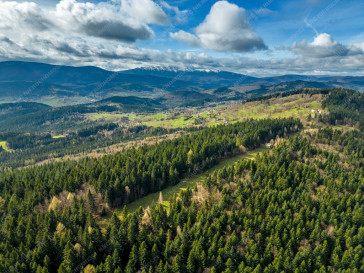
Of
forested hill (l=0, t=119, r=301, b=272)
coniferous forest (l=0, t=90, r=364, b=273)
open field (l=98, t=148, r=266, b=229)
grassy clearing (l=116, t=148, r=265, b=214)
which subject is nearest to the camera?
forested hill (l=0, t=119, r=301, b=272)

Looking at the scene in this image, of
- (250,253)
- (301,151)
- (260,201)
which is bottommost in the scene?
(250,253)

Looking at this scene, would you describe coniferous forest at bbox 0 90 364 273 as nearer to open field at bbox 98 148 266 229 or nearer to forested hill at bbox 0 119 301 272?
forested hill at bbox 0 119 301 272

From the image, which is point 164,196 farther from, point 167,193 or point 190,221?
point 190,221

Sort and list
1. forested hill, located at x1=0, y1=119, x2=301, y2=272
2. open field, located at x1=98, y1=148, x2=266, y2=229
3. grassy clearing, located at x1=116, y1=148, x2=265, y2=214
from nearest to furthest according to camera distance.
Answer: forested hill, located at x1=0, y1=119, x2=301, y2=272, open field, located at x1=98, y1=148, x2=266, y2=229, grassy clearing, located at x1=116, y1=148, x2=265, y2=214

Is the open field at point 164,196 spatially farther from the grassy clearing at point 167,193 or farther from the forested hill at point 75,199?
the forested hill at point 75,199

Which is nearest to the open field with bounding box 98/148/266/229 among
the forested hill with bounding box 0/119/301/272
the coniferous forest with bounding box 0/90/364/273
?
the coniferous forest with bounding box 0/90/364/273

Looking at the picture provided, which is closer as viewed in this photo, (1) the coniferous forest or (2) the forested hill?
(2) the forested hill

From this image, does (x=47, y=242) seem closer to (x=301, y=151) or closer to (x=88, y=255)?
(x=88, y=255)

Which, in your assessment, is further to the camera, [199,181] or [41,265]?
[199,181]

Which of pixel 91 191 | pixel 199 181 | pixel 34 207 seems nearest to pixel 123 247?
pixel 91 191

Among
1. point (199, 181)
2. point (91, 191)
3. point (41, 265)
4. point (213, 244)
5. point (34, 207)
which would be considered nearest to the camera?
point (41, 265)
